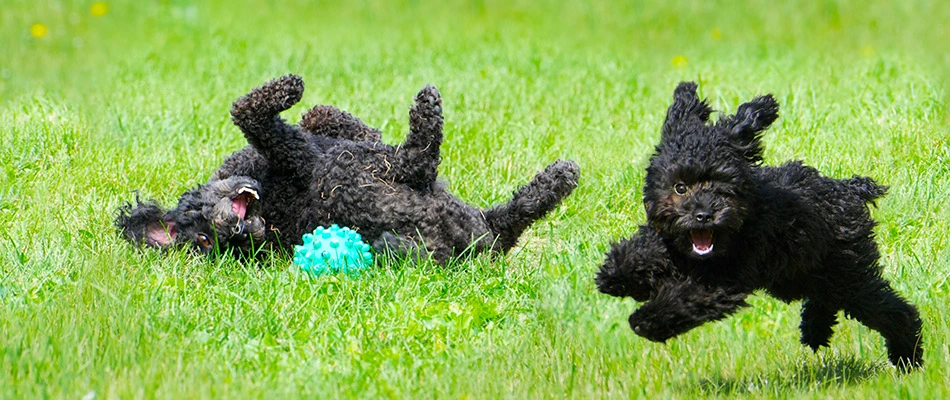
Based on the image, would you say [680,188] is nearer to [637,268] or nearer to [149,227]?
[637,268]

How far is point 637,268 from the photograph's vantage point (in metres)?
4.68

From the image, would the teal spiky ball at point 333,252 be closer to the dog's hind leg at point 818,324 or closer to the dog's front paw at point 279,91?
the dog's front paw at point 279,91

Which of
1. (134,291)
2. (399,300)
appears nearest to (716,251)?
(399,300)

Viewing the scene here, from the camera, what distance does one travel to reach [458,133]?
27.1ft

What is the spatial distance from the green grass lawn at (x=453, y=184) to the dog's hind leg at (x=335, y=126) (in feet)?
2.60

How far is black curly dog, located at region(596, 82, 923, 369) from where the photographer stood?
4457 mm

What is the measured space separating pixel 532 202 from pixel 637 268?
5.49ft

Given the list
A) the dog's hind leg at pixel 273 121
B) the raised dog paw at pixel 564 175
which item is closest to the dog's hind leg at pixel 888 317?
the raised dog paw at pixel 564 175

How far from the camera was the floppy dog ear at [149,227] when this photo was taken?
6.09m

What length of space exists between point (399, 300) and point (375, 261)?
405 mm

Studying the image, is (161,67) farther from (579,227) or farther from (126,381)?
(126,381)

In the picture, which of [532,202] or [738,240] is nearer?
[738,240]

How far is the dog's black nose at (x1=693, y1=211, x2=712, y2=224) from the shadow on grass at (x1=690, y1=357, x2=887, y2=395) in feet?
2.57

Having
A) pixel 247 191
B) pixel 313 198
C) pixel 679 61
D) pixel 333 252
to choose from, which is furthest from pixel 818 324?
pixel 679 61
